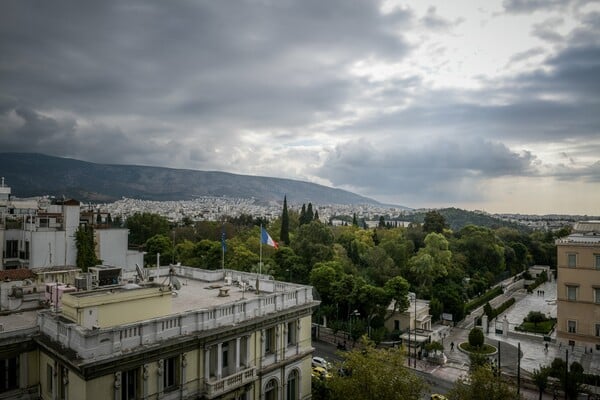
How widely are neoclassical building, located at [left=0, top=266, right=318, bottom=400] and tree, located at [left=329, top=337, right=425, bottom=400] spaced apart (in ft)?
13.2

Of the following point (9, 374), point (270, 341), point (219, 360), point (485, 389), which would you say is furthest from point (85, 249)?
point (485, 389)

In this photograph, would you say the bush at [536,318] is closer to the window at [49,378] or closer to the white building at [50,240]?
the white building at [50,240]

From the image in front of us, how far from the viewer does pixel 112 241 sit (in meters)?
54.1

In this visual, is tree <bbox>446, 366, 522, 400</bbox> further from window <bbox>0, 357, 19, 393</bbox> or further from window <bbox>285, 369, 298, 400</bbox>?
window <bbox>0, 357, 19, 393</bbox>

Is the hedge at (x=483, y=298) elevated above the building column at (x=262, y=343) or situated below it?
below

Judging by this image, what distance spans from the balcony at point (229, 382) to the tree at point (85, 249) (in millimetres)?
32918

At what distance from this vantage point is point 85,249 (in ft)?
159

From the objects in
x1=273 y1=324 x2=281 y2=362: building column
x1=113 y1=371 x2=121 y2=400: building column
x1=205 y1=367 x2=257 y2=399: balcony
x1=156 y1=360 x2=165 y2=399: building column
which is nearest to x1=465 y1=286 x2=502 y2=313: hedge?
x1=273 y1=324 x2=281 y2=362: building column

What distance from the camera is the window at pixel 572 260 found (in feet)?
149

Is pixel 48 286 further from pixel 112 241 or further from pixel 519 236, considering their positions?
pixel 519 236

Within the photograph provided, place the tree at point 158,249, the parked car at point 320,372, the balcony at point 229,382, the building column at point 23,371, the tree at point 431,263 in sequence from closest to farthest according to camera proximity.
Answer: the building column at point 23,371 < the balcony at point 229,382 < the parked car at point 320,372 < the tree at point 431,263 < the tree at point 158,249

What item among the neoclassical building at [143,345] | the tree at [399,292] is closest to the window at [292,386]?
the neoclassical building at [143,345]

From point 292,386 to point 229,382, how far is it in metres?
6.57

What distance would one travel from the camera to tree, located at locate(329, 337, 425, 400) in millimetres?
22828
